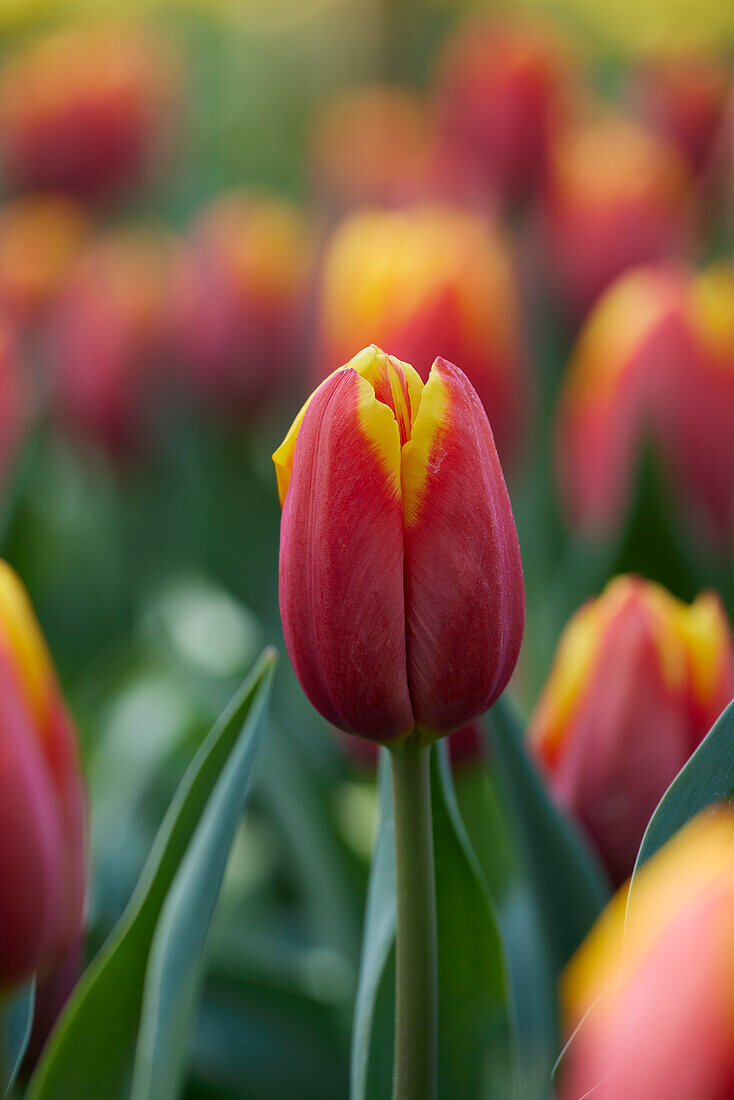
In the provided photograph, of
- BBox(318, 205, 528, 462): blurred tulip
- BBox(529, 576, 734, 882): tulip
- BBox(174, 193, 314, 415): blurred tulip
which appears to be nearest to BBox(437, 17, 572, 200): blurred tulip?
BBox(174, 193, 314, 415): blurred tulip

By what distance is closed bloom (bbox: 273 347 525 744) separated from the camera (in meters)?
0.24

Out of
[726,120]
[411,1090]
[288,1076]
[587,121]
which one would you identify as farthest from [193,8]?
[411,1090]

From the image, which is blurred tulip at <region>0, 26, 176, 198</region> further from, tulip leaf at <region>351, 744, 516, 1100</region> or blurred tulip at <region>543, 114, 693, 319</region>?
tulip leaf at <region>351, 744, 516, 1100</region>

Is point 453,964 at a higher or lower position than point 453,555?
lower

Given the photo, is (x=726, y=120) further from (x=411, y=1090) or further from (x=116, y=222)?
(x=411, y=1090)

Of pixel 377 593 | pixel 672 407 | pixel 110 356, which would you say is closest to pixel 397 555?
pixel 377 593

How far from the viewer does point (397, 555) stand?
0.79ft

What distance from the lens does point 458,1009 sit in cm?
30

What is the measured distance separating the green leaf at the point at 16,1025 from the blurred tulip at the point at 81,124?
74cm

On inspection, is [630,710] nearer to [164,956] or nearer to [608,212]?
[164,956]

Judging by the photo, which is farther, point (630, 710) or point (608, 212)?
point (608, 212)

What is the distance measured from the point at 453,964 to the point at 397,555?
0.37ft

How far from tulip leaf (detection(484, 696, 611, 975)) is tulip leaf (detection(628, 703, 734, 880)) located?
0.19 ft

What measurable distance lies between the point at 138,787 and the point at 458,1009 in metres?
0.23
